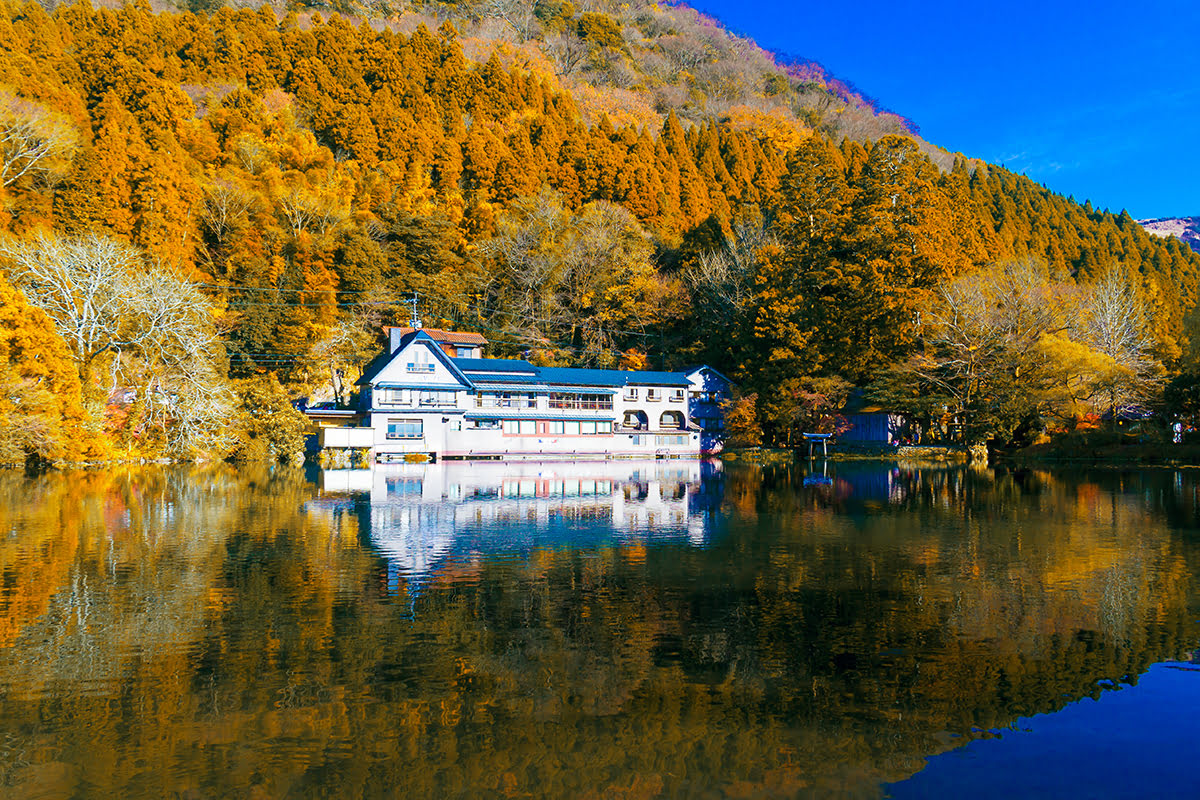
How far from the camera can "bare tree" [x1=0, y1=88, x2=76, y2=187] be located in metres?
45.6

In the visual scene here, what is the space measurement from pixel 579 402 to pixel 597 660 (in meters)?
41.1

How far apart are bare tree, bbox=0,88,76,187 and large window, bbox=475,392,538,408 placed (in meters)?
30.3

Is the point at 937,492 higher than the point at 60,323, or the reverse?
the point at 60,323

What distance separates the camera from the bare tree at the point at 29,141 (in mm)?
45594

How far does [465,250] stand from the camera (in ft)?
196

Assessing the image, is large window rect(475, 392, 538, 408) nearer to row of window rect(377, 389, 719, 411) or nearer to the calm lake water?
row of window rect(377, 389, 719, 411)

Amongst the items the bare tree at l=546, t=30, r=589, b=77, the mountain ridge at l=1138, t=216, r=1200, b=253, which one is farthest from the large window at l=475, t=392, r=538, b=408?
the mountain ridge at l=1138, t=216, r=1200, b=253

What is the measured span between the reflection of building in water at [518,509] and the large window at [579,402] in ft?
35.9

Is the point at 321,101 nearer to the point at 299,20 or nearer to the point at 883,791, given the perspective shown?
the point at 299,20

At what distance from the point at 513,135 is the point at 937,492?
56.0m

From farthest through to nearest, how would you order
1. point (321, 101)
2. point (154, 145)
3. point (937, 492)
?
point (321, 101) < point (154, 145) < point (937, 492)

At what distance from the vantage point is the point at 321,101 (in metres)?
66.2

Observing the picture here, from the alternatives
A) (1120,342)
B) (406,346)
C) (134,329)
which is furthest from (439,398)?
(1120,342)

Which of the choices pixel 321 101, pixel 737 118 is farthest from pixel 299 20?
pixel 737 118
